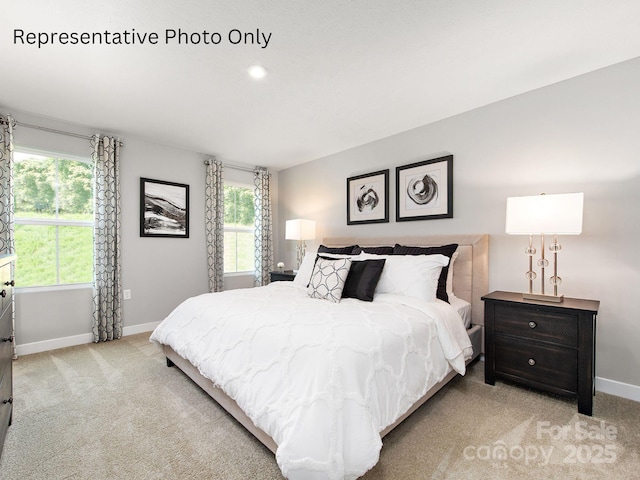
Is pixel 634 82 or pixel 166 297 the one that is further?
pixel 166 297

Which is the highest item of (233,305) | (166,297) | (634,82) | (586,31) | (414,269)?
(586,31)

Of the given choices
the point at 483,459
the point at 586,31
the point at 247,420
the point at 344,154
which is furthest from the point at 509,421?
the point at 344,154

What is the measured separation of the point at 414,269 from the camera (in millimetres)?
2455

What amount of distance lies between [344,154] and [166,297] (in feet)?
10.1

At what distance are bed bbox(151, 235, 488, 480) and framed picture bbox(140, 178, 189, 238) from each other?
1719 mm

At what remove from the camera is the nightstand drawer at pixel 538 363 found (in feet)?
6.44

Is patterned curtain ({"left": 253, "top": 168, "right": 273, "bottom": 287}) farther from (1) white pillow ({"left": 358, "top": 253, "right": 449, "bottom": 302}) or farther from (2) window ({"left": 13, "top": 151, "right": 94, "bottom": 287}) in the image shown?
(1) white pillow ({"left": 358, "top": 253, "right": 449, "bottom": 302})

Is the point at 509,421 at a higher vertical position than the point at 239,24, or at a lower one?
lower

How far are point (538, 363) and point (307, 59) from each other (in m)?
2.71

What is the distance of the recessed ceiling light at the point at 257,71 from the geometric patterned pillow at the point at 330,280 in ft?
5.28

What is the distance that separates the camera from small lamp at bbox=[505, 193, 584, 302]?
2.01 metres

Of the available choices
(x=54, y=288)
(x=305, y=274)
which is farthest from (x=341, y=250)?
(x=54, y=288)

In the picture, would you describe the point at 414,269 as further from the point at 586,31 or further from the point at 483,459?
the point at 586,31

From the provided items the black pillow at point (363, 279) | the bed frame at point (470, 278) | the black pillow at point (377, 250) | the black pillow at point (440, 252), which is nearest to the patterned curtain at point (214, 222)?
the bed frame at point (470, 278)
